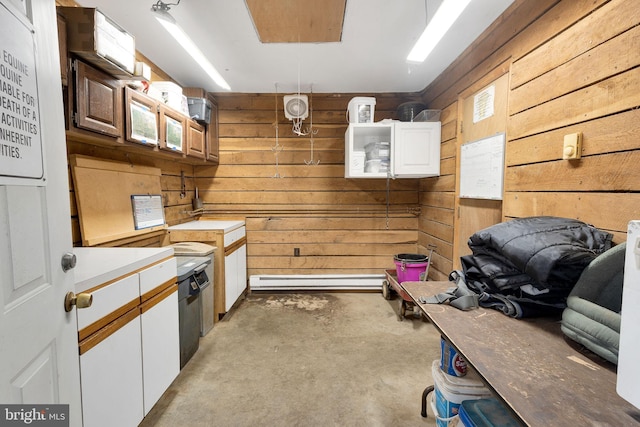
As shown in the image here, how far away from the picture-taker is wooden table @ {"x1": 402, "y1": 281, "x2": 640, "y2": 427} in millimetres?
677

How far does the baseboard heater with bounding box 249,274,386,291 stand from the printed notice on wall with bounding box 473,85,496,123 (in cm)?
218

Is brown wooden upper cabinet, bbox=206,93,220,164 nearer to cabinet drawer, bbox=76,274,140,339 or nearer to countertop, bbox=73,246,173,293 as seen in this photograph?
countertop, bbox=73,246,173,293

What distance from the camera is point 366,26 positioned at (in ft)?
7.07

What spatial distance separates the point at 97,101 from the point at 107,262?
0.96m

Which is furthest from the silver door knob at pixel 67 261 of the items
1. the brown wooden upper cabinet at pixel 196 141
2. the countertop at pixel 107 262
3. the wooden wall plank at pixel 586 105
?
the wooden wall plank at pixel 586 105

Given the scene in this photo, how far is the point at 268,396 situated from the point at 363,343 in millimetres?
963

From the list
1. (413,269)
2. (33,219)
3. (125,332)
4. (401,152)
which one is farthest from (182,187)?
(413,269)

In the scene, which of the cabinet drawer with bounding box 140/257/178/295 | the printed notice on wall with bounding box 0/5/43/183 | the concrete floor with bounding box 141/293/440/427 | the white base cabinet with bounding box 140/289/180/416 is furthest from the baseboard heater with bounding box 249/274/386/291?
the printed notice on wall with bounding box 0/5/43/183

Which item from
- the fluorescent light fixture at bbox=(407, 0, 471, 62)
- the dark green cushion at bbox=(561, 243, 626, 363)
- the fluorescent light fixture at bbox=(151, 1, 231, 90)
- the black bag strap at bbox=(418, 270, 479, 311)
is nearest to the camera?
the dark green cushion at bbox=(561, 243, 626, 363)

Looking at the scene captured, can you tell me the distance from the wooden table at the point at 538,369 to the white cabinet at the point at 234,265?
2260 millimetres

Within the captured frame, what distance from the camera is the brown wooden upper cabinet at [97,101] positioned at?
153 cm

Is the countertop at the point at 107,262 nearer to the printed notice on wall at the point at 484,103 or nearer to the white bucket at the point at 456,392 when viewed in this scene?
the white bucket at the point at 456,392

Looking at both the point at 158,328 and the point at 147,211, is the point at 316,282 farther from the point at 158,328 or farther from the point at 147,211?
the point at 158,328

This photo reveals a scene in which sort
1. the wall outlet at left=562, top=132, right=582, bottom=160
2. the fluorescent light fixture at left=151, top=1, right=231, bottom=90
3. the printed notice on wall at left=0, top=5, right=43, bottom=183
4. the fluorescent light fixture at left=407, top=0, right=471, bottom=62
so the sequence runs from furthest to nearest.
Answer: the fluorescent light fixture at left=151, top=1, right=231, bottom=90 < the fluorescent light fixture at left=407, top=0, right=471, bottom=62 < the wall outlet at left=562, top=132, right=582, bottom=160 < the printed notice on wall at left=0, top=5, right=43, bottom=183
